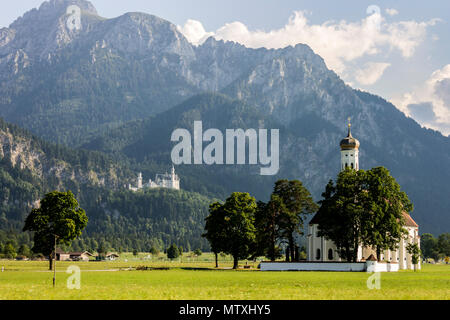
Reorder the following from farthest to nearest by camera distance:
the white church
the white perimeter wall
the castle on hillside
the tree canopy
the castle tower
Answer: the castle tower → the castle on hillside → the white church → the white perimeter wall → the tree canopy

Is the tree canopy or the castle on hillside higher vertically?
the tree canopy

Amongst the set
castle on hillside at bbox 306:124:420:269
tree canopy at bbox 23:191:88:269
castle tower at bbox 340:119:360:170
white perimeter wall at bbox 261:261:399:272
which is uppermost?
castle tower at bbox 340:119:360:170

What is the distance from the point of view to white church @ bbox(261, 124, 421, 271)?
312 feet

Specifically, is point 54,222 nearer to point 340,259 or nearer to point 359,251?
point 340,259

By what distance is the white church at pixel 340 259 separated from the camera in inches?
3748

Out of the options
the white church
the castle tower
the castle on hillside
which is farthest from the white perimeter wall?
the castle tower

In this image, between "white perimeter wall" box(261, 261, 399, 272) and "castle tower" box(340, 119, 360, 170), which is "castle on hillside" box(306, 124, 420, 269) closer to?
"white perimeter wall" box(261, 261, 399, 272)

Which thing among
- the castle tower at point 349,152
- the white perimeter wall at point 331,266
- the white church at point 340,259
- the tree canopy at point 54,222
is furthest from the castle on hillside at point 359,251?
the tree canopy at point 54,222

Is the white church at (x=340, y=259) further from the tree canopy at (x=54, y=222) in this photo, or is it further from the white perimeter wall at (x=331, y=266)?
the tree canopy at (x=54, y=222)

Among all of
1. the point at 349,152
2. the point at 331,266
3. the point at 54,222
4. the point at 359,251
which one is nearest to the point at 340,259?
the point at 359,251
